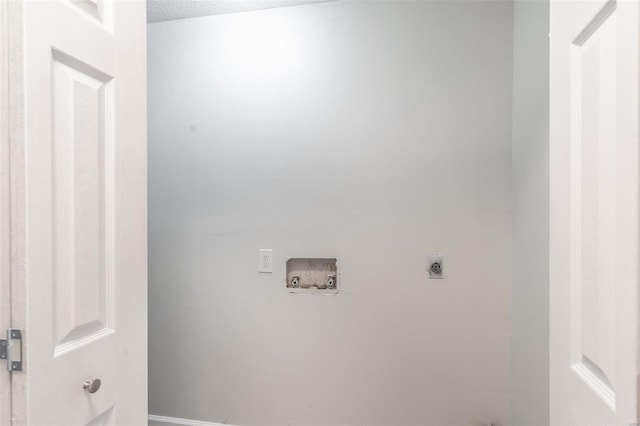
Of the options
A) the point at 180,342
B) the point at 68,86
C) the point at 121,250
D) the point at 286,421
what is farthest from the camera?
the point at 180,342

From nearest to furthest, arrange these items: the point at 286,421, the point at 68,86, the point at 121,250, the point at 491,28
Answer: the point at 68,86
the point at 121,250
the point at 491,28
the point at 286,421

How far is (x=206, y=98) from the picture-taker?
6.45ft

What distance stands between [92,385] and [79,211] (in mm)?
385

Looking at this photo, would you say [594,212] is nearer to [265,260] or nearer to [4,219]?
[4,219]

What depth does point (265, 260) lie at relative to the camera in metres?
1.89

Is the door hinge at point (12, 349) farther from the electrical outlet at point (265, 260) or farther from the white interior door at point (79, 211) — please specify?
the electrical outlet at point (265, 260)

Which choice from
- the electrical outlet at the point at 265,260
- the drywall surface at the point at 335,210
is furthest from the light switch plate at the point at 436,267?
the electrical outlet at the point at 265,260

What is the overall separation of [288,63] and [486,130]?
3.44ft

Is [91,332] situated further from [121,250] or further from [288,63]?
[288,63]

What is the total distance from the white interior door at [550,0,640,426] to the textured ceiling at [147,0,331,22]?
4.77 feet

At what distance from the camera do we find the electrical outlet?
189 centimetres

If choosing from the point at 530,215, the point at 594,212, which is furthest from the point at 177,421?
the point at 594,212

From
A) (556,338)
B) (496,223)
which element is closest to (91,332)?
(556,338)

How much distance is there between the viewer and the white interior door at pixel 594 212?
48 cm
